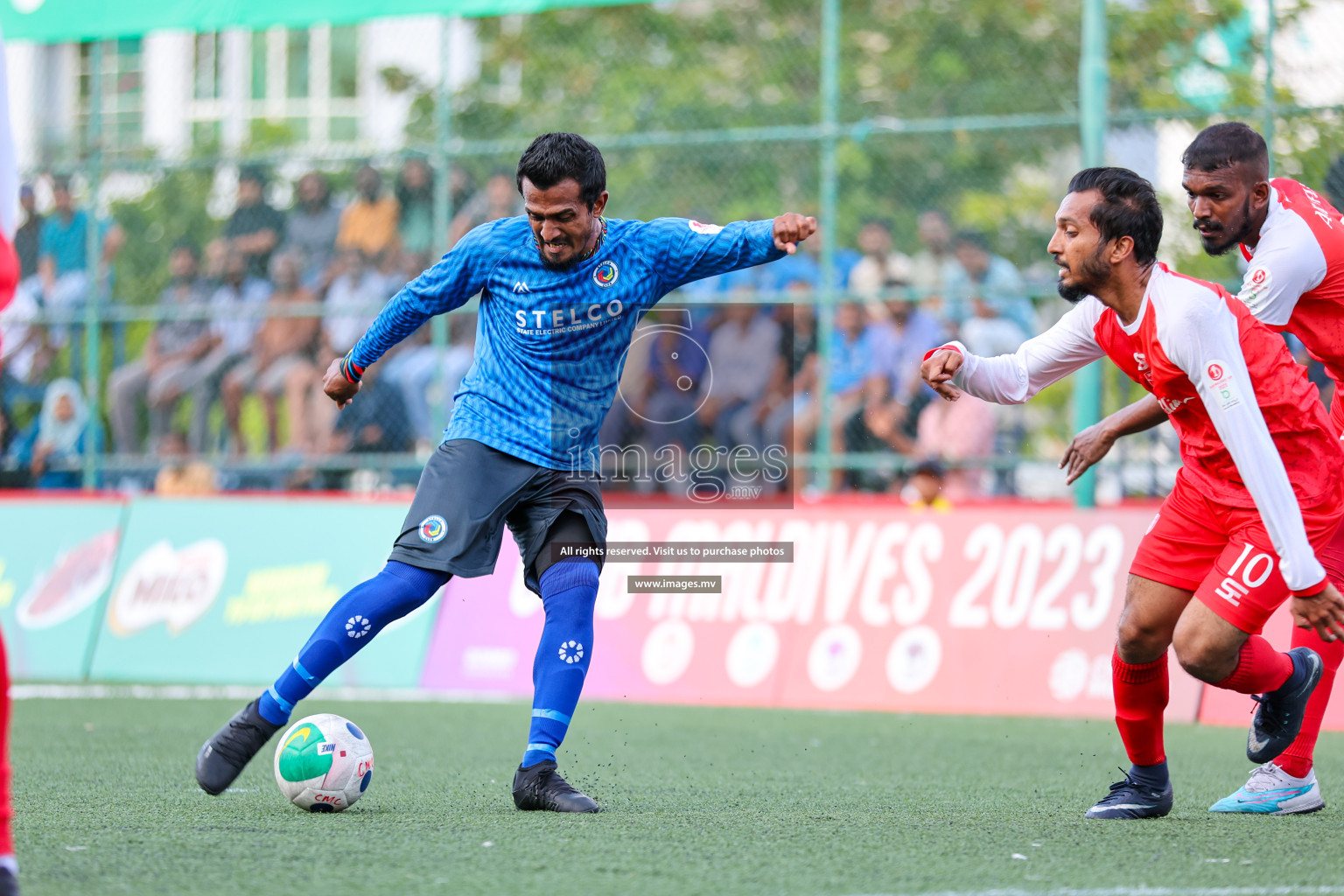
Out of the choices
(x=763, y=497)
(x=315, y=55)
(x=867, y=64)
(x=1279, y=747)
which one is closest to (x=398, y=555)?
(x=1279, y=747)

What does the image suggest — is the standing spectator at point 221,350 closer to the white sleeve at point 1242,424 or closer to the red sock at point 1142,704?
the red sock at point 1142,704

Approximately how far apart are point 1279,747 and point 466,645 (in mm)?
5824

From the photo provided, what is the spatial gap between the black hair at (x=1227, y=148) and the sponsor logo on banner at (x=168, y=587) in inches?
291

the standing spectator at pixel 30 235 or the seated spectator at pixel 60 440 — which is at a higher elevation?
the standing spectator at pixel 30 235

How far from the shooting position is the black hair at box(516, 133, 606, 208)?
4777 mm

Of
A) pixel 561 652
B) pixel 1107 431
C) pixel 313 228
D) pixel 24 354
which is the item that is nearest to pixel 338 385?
pixel 561 652

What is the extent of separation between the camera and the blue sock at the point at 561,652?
16.1 feet

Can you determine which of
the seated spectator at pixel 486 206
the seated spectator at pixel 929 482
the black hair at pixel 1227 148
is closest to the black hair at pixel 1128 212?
the black hair at pixel 1227 148

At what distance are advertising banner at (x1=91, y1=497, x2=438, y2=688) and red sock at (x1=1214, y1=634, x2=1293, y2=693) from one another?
606 cm

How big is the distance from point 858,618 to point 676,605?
115 centimetres

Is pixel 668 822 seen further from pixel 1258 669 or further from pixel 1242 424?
pixel 1242 424

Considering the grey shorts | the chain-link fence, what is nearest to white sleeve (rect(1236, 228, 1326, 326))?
the grey shorts

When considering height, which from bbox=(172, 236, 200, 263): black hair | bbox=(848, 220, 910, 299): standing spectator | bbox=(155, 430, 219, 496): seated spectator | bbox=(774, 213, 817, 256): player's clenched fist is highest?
bbox=(172, 236, 200, 263): black hair

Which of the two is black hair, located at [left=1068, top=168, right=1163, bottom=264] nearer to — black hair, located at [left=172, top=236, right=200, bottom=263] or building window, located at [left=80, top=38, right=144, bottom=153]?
building window, located at [left=80, top=38, right=144, bottom=153]
